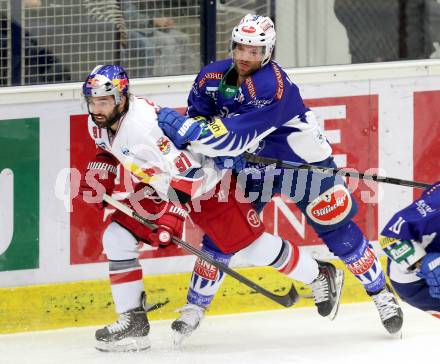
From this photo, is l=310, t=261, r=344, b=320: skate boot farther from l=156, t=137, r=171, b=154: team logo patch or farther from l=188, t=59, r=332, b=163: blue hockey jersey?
l=156, t=137, r=171, b=154: team logo patch

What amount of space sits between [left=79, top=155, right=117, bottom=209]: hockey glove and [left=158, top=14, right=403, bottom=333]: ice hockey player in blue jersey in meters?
0.37

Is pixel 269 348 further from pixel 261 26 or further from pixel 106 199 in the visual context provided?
pixel 261 26

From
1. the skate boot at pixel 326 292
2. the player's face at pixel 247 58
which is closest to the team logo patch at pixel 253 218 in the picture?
the skate boot at pixel 326 292

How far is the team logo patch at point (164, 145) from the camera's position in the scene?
4500mm

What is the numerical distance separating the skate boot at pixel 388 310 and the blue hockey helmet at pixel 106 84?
4.11 ft

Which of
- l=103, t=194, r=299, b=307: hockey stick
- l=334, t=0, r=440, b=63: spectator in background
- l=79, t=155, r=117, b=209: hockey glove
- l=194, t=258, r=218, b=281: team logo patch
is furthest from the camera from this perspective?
l=334, t=0, r=440, b=63: spectator in background

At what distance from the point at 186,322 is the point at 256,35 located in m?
1.09

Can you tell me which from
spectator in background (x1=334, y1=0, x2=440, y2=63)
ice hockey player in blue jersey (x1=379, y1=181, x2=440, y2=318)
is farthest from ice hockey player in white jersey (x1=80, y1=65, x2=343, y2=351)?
spectator in background (x1=334, y1=0, x2=440, y2=63)

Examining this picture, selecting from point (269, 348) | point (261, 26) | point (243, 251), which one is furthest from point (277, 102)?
point (269, 348)

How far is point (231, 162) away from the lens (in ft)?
15.4

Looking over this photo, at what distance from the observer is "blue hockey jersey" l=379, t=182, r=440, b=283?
3920 mm

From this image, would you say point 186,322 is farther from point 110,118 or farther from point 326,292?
point 110,118

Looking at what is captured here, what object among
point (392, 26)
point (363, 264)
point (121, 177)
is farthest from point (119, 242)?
point (392, 26)

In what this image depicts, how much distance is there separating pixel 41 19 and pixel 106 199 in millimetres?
953
